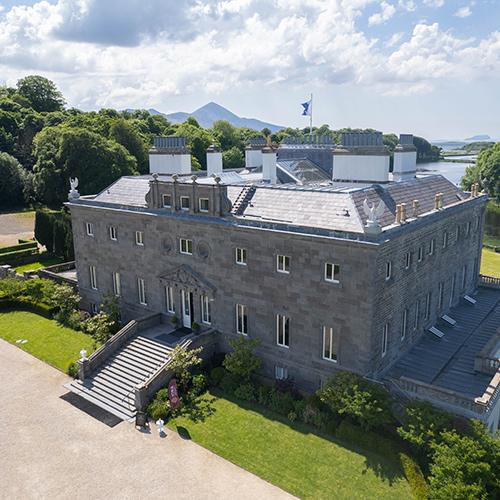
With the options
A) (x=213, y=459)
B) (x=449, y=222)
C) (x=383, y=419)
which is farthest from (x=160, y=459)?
(x=449, y=222)

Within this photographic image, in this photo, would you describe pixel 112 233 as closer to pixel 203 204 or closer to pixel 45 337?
pixel 45 337

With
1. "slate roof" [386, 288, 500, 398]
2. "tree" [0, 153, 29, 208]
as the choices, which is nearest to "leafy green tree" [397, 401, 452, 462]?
"slate roof" [386, 288, 500, 398]

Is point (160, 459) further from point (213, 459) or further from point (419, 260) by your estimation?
point (419, 260)

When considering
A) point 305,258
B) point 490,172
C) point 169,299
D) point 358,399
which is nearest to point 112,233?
point 169,299

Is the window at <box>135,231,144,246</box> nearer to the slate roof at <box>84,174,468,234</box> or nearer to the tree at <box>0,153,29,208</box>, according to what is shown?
the slate roof at <box>84,174,468,234</box>

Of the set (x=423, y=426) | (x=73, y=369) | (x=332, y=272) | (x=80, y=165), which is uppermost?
(x=80, y=165)

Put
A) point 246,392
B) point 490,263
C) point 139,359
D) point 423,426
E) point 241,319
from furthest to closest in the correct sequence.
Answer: point 490,263 → point 139,359 → point 241,319 → point 246,392 → point 423,426

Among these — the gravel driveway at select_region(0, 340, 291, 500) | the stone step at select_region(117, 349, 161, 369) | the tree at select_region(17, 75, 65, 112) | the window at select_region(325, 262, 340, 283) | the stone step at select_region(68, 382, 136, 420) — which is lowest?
the gravel driveway at select_region(0, 340, 291, 500)

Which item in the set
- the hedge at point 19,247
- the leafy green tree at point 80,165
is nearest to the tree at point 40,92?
the leafy green tree at point 80,165
